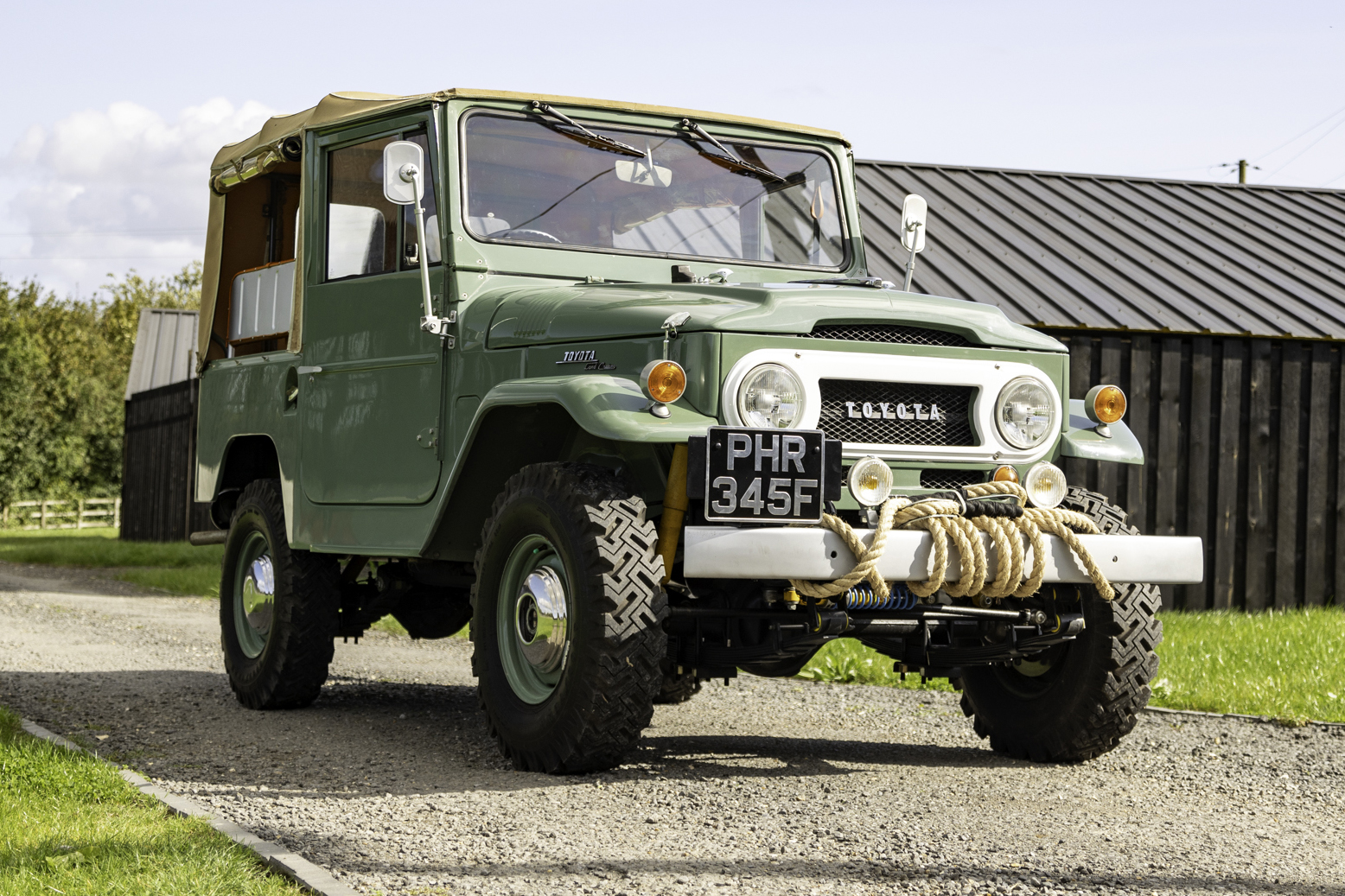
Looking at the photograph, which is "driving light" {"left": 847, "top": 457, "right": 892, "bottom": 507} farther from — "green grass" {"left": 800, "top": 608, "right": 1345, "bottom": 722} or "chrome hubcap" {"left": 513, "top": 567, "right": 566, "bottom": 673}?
"green grass" {"left": 800, "top": 608, "right": 1345, "bottom": 722}

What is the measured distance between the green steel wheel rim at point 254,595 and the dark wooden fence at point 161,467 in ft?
53.6

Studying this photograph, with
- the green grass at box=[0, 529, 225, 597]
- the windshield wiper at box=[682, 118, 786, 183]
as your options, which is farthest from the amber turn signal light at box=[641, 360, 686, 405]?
the green grass at box=[0, 529, 225, 597]

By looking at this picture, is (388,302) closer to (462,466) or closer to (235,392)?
(462,466)

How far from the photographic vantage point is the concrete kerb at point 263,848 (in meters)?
3.93

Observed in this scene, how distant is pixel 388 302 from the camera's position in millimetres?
6773

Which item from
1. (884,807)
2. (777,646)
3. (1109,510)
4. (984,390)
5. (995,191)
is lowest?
(884,807)

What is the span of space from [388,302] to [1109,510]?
3195 mm

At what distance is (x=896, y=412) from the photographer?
5738 millimetres

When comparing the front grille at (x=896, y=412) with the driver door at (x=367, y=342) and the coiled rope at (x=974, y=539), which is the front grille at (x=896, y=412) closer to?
the coiled rope at (x=974, y=539)

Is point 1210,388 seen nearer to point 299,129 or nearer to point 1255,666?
point 1255,666

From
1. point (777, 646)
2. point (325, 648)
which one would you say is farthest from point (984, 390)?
point (325, 648)

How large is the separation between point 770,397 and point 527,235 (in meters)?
1.64

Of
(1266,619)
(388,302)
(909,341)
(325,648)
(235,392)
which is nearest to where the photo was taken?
(909,341)

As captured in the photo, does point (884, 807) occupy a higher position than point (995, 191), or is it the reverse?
point (995, 191)
